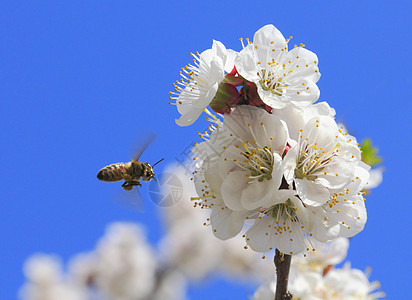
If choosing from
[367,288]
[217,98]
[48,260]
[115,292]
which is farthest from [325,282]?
[48,260]

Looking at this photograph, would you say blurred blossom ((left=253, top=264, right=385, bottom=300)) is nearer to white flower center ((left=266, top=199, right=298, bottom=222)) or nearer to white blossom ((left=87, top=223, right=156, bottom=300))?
white flower center ((left=266, top=199, right=298, bottom=222))

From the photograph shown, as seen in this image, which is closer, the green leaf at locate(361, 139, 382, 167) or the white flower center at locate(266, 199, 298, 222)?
the white flower center at locate(266, 199, 298, 222)

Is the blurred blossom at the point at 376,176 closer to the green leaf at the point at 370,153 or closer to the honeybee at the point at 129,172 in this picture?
the green leaf at the point at 370,153

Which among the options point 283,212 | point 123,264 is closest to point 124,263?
point 123,264

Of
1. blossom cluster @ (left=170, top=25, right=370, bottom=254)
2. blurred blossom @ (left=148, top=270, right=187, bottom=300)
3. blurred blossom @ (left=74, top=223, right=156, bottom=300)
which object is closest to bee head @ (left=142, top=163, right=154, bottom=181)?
blossom cluster @ (left=170, top=25, right=370, bottom=254)

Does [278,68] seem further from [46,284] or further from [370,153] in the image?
[46,284]

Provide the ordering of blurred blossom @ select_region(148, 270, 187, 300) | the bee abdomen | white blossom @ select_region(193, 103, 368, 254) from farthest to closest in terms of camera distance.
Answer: blurred blossom @ select_region(148, 270, 187, 300)
the bee abdomen
white blossom @ select_region(193, 103, 368, 254)

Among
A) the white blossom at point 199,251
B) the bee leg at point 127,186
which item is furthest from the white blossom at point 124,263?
the bee leg at point 127,186
